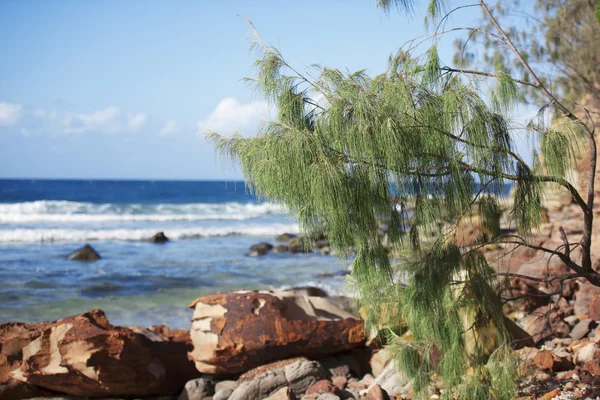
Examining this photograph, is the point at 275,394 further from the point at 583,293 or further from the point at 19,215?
the point at 19,215

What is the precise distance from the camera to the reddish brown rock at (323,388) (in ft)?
19.0

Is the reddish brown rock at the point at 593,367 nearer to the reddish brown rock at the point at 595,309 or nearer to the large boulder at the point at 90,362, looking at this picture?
the reddish brown rock at the point at 595,309

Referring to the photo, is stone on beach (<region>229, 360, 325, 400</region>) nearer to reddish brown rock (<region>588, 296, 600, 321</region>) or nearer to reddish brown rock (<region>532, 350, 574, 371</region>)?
reddish brown rock (<region>532, 350, 574, 371</region>)

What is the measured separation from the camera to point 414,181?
4.11 meters

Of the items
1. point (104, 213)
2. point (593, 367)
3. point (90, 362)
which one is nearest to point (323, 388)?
point (90, 362)

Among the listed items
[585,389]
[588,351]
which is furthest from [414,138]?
[588,351]

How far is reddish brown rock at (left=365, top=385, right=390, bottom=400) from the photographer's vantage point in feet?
17.7

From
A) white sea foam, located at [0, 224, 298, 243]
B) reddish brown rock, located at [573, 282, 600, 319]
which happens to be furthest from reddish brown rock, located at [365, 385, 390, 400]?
white sea foam, located at [0, 224, 298, 243]

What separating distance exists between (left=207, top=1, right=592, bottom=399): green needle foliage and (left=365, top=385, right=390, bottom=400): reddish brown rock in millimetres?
818

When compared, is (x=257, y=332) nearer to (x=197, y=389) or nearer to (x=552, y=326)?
(x=197, y=389)

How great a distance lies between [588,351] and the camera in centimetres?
557

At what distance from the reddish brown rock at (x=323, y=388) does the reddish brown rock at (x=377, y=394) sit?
386mm

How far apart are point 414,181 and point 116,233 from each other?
19.3 meters

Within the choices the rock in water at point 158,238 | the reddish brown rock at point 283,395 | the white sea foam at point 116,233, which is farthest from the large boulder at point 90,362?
the white sea foam at point 116,233
